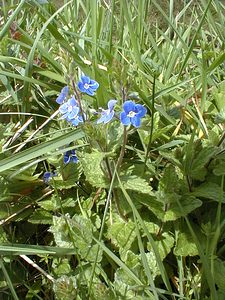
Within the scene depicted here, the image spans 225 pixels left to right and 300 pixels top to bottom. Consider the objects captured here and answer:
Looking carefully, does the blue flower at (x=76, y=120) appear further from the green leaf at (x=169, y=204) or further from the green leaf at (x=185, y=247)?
the green leaf at (x=185, y=247)

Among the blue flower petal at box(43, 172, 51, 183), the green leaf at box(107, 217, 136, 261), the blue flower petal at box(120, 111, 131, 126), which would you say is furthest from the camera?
the blue flower petal at box(43, 172, 51, 183)

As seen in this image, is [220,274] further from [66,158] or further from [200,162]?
[66,158]

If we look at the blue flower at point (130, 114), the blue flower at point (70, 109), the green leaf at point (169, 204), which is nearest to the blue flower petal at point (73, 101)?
the blue flower at point (70, 109)

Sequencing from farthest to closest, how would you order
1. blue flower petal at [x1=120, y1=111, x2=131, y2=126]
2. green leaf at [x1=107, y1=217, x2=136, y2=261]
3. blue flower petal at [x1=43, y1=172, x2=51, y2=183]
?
blue flower petal at [x1=43, y1=172, x2=51, y2=183]
green leaf at [x1=107, y1=217, x2=136, y2=261]
blue flower petal at [x1=120, y1=111, x2=131, y2=126]

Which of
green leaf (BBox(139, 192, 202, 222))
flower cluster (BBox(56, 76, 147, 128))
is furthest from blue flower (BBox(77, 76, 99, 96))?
green leaf (BBox(139, 192, 202, 222))

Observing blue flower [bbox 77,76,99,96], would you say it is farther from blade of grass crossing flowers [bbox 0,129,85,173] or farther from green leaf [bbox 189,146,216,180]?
green leaf [bbox 189,146,216,180]

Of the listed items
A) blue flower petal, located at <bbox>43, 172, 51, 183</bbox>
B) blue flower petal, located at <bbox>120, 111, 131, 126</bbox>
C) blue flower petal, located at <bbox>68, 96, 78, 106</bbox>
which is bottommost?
blue flower petal, located at <bbox>43, 172, 51, 183</bbox>

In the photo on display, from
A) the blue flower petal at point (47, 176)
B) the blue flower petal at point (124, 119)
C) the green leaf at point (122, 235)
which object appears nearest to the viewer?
the blue flower petal at point (124, 119)

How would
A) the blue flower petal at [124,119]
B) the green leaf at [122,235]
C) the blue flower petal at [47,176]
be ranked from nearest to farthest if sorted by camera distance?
the blue flower petal at [124,119]
the green leaf at [122,235]
the blue flower petal at [47,176]
